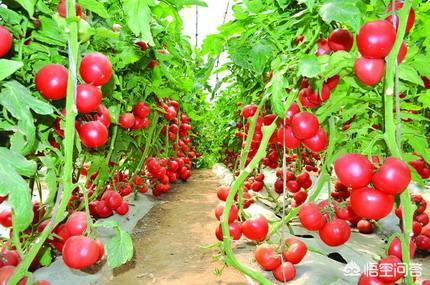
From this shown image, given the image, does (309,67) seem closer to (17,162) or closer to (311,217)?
(311,217)

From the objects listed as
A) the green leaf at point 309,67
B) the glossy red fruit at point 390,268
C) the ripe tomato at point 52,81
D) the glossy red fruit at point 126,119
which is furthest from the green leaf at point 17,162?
the glossy red fruit at point 126,119

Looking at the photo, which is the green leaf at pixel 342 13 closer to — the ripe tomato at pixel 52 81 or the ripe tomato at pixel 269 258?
the ripe tomato at pixel 52 81

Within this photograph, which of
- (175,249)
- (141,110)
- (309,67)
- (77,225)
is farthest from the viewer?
(175,249)

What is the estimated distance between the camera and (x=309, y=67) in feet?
3.16

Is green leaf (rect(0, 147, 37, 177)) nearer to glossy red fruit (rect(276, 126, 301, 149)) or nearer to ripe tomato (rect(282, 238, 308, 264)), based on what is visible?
glossy red fruit (rect(276, 126, 301, 149))

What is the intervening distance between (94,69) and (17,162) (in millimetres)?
262

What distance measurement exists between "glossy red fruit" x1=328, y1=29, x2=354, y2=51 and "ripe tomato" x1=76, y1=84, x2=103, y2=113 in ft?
2.09

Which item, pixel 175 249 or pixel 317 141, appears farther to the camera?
pixel 175 249

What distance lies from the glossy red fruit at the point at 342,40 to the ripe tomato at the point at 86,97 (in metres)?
0.64

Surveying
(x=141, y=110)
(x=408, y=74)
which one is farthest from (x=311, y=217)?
(x=141, y=110)

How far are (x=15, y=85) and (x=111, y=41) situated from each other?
0.73 metres

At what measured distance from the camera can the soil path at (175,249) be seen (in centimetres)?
213

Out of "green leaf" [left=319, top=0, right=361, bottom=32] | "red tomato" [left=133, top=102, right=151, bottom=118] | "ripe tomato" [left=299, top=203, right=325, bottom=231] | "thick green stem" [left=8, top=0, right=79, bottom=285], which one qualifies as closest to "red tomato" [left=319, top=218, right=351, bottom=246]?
"ripe tomato" [left=299, top=203, right=325, bottom=231]

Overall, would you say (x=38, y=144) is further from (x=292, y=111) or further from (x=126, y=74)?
(x=126, y=74)
